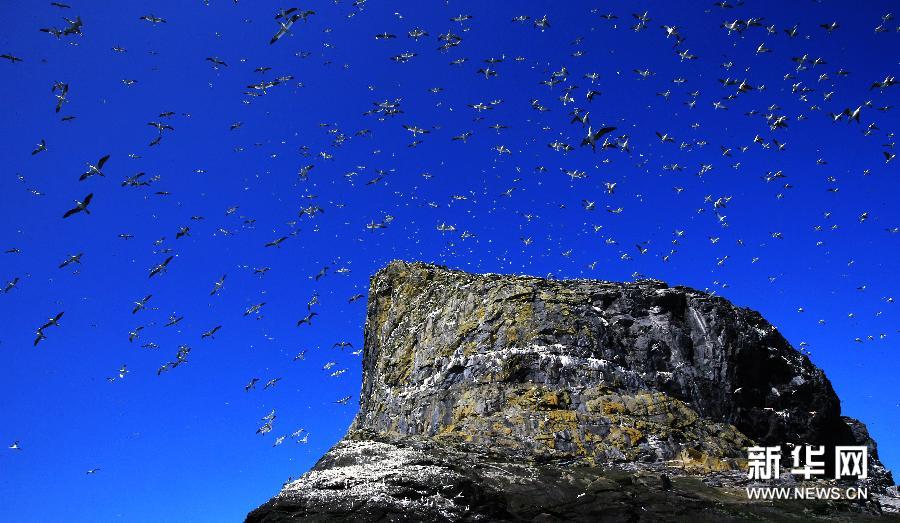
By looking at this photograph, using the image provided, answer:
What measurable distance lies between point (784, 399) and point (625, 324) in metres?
8.51

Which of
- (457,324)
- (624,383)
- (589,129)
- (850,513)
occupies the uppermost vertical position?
(589,129)

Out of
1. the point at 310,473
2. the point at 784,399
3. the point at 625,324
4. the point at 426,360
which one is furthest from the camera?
the point at 426,360

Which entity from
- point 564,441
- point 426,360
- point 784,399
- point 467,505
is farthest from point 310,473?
point 784,399

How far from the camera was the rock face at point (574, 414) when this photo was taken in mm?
10703

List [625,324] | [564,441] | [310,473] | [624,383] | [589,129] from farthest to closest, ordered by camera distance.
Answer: [625,324]
[624,383]
[564,441]
[589,129]
[310,473]

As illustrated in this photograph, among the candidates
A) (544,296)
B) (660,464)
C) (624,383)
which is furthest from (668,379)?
(660,464)

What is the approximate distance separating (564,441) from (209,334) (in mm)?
20550

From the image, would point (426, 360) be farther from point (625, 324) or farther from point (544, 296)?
point (625, 324)

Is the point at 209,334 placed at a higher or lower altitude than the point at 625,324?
lower

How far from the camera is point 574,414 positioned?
2166 cm

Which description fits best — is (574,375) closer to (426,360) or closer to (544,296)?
(544,296)

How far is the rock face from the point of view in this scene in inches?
421

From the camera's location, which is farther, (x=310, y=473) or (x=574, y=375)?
(x=574, y=375)

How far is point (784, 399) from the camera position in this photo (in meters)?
26.2
